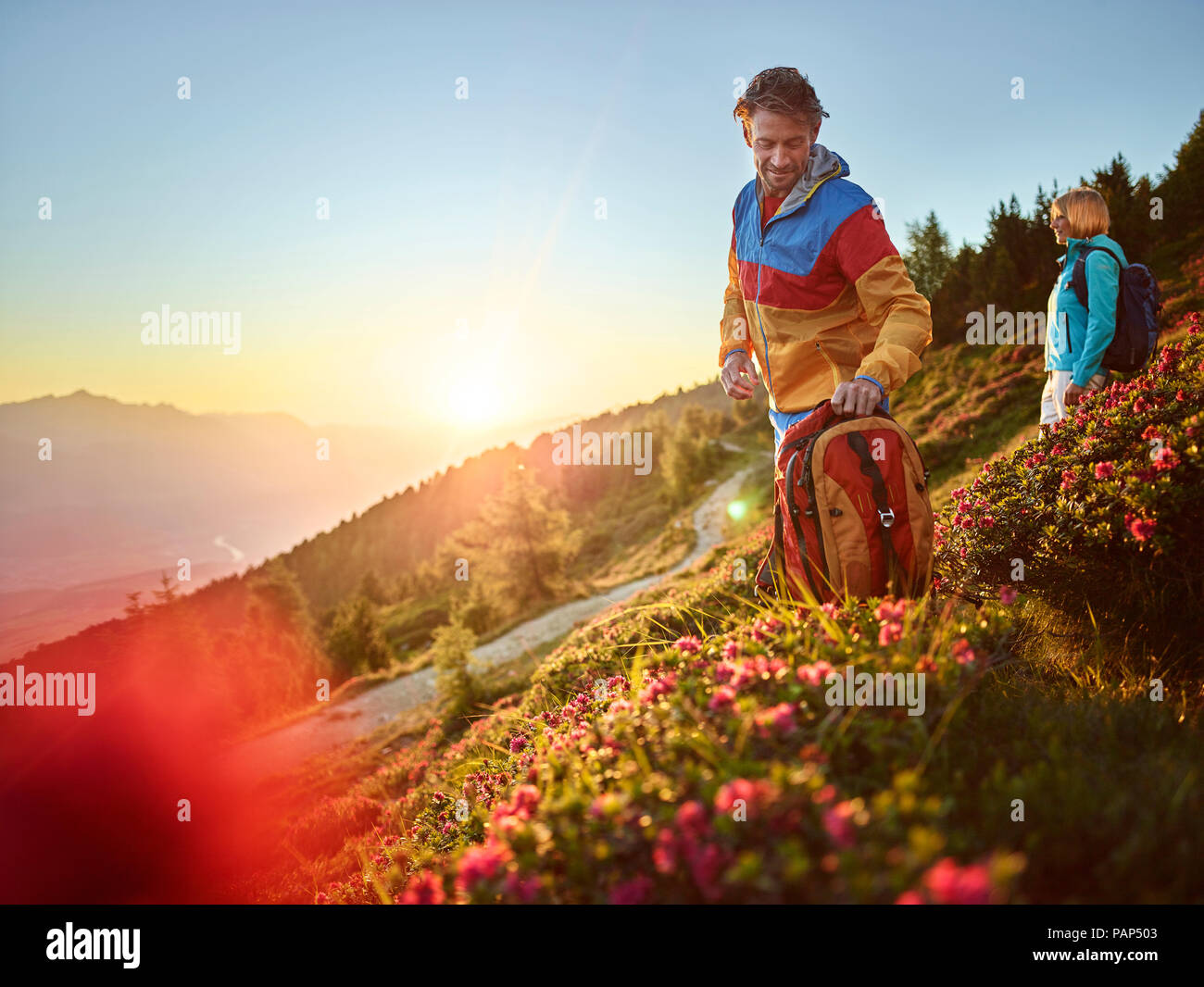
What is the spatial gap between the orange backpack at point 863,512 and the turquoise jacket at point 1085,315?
3.03 metres

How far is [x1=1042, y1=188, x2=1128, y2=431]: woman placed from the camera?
4.76 m

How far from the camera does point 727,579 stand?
8.40 metres

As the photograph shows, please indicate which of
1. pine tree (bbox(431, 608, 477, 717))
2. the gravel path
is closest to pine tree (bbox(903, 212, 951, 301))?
the gravel path

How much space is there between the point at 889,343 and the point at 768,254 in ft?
3.19

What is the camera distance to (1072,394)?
192 inches

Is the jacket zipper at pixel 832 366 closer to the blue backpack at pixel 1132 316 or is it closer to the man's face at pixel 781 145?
the man's face at pixel 781 145

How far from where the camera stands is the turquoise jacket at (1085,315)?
475cm

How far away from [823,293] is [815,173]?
71 centimetres

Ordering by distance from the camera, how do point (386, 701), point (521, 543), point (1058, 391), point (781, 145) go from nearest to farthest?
1. point (781, 145)
2. point (1058, 391)
3. point (386, 701)
4. point (521, 543)

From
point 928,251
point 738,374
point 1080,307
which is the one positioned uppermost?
point 928,251

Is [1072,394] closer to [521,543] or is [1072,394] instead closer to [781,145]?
[781,145]

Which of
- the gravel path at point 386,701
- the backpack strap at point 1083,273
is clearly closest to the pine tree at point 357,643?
A: the gravel path at point 386,701

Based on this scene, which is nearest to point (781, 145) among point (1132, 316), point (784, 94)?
point (784, 94)
